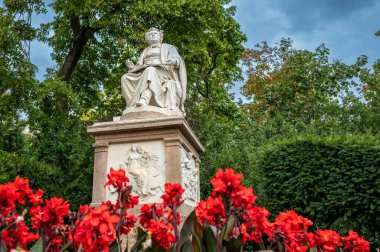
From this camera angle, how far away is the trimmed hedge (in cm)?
711

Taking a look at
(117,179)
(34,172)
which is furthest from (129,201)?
(34,172)

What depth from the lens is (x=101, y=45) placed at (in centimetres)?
1397

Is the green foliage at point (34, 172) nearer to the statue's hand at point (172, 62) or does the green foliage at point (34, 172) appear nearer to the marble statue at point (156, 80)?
the marble statue at point (156, 80)

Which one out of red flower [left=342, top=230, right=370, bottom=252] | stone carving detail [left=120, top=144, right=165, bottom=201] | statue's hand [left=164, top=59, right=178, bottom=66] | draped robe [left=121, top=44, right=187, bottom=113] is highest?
statue's hand [left=164, top=59, right=178, bottom=66]

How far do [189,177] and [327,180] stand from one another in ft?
9.04

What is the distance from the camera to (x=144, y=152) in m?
5.99

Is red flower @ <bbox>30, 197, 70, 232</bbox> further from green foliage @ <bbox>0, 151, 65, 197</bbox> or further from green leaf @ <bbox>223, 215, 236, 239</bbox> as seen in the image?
green foliage @ <bbox>0, 151, 65, 197</bbox>

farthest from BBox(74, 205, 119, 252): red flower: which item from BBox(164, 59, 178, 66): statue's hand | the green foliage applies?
the green foliage

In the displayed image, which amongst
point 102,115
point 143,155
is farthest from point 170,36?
point 143,155

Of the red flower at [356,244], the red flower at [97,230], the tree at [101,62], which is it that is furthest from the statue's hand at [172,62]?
the red flower at [97,230]

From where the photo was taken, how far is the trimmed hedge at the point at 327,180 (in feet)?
23.3

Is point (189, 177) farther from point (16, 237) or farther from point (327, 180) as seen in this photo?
point (16, 237)

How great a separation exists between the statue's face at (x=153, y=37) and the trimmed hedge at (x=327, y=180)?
3.30m

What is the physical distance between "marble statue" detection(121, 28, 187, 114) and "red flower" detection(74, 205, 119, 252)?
5.26 meters
